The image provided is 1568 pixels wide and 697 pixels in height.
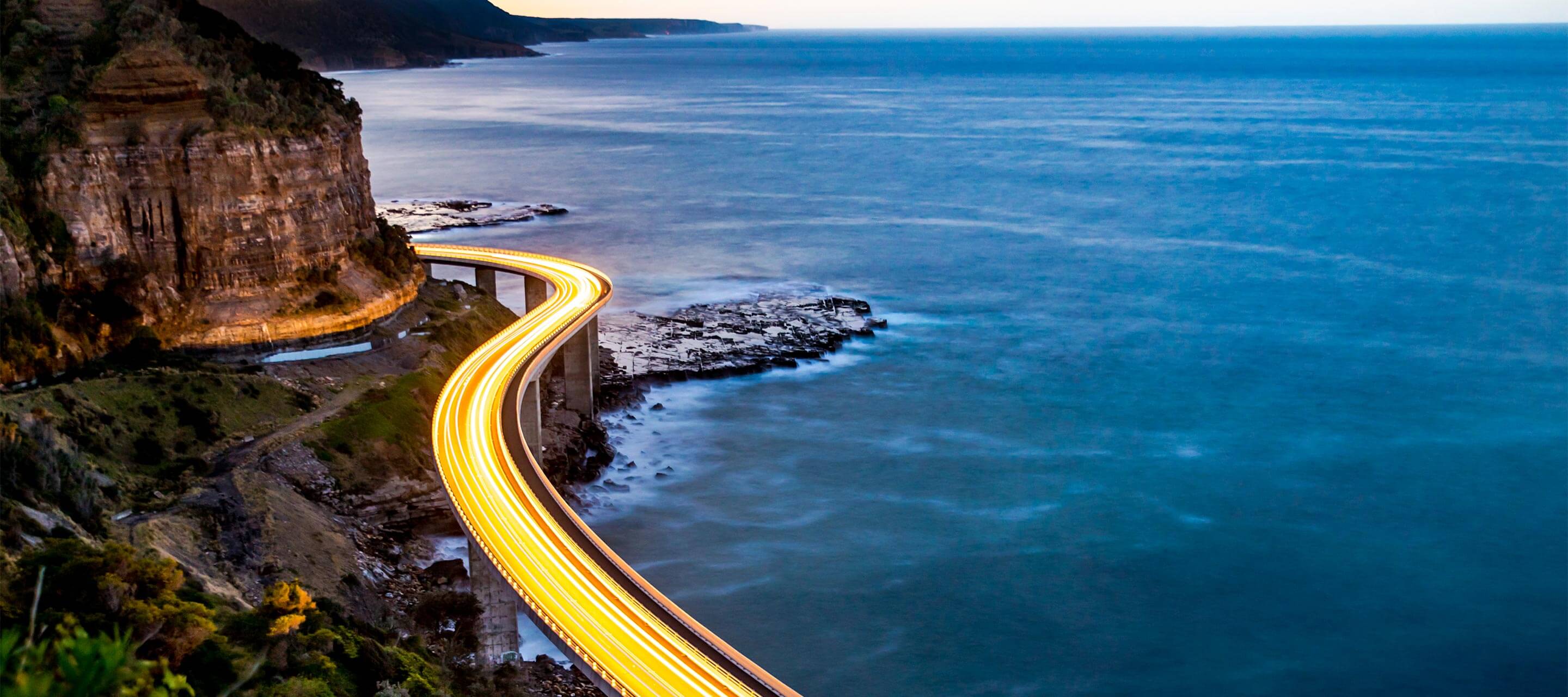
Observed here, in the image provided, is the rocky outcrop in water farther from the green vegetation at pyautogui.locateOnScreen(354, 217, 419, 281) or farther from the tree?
the tree

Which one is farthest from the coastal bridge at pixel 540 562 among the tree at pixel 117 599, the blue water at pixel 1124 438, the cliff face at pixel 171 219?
the cliff face at pixel 171 219

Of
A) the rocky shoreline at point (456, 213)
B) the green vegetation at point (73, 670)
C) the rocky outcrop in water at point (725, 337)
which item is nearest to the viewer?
the green vegetation at point (73, 670)

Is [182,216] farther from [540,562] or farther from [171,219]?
[540,562]

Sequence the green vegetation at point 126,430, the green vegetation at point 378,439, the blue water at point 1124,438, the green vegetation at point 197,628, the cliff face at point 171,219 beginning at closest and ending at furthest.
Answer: the green vegetation at point 197,628 → the green vegetation at point 126,430 → the blue water at point 1124,438 → the green vegetation at point 378,439 → the cliff face at point 171,219

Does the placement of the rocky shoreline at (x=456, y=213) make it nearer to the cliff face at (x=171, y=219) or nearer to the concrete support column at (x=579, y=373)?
the concrete support column at (x=579, y=373)

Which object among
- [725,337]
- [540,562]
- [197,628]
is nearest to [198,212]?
[540,562]

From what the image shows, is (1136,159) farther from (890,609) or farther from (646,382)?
(890,609)

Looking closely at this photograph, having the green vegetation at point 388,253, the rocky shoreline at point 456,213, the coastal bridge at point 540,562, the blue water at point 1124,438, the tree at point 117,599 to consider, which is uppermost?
the green vegetation at point 388,253
